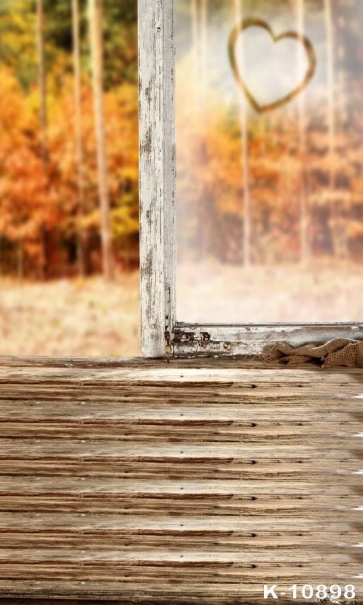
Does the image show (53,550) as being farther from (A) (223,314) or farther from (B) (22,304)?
(B) (22,304)

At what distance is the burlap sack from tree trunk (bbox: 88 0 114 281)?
49.8 inches

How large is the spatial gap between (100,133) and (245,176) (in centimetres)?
105

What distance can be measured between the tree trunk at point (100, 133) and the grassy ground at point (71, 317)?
0.32 feet

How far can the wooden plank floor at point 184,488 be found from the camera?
3.97 ft

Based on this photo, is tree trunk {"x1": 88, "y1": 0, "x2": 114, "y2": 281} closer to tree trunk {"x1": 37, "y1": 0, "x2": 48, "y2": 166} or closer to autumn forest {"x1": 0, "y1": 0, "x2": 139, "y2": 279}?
autumn forest {"x1": 0, "y1": 0, "x2": 139, "y2": 279}

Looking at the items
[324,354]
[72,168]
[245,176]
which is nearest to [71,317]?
[72,168]

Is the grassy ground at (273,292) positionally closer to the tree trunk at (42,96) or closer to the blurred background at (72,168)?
the blurred background at (72,168)

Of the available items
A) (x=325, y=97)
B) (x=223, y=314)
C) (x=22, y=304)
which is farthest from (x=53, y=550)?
(x=22, y=304)

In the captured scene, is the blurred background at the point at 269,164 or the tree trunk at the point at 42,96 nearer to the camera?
the blurred background at the point at 269,164

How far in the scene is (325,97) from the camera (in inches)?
60.8

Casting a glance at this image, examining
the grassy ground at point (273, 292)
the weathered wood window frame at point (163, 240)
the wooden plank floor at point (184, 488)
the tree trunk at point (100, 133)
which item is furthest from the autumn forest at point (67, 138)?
the wooden plank floor at point (184, 488)

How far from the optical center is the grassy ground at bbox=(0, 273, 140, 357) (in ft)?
8.39

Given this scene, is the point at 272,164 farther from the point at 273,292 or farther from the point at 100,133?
the point at 100,133

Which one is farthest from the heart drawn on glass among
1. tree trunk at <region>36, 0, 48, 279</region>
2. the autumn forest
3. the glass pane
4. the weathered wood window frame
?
tree trunk at <region>36, 0, 48, 279</region>
